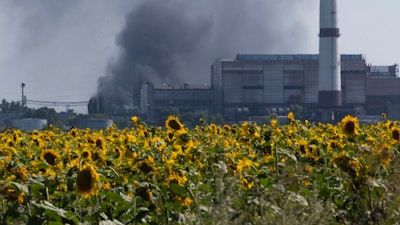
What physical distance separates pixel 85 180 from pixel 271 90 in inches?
6551

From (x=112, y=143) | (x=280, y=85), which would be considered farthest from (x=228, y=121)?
(x=112, y=143)

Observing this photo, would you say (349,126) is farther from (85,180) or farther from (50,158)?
(85,180)

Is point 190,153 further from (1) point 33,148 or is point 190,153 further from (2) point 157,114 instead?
(2) point 157,114

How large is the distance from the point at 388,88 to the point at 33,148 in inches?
6739

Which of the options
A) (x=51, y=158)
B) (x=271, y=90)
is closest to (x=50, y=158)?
(x=51, y=158)

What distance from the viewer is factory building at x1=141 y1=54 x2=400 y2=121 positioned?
16962 cm

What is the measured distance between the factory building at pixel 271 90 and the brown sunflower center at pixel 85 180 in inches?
6399

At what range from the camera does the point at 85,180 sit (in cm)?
631

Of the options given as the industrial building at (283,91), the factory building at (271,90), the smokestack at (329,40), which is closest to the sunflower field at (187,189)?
the smokestack at (329,40)

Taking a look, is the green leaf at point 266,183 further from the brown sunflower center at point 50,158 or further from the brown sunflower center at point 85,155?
the brown sunflower center at point 50,158

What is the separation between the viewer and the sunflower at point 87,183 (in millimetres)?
6270

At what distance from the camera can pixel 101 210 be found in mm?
6980

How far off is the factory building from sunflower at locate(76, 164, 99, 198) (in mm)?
162552

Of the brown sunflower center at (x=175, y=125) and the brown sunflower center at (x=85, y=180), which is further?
the brown sunflower center at (x=175, y=125)
